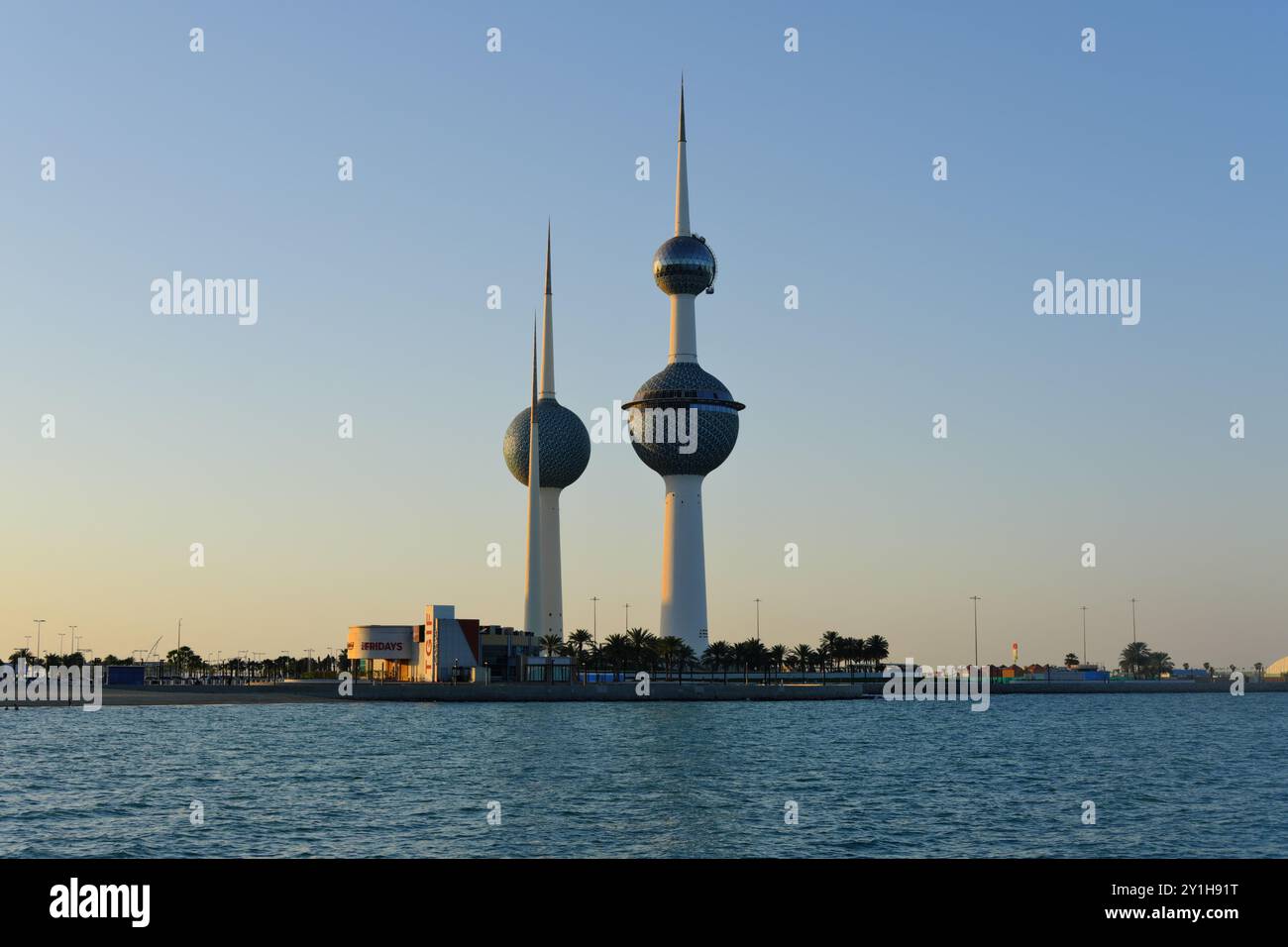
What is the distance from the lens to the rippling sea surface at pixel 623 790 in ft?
159

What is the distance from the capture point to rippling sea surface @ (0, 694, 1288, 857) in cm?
4853

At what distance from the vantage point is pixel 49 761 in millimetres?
82750

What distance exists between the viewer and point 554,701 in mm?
191000

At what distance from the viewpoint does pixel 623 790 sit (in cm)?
6594

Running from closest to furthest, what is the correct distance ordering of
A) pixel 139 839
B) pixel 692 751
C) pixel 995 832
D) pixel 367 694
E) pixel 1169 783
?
pixel 139 839 → pixel 995 832 → pixel 1169 783 → pixel 692 751 → pixel 367 694

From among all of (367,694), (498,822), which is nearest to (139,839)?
(498,822)

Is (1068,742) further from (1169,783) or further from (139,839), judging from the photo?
(139,839)

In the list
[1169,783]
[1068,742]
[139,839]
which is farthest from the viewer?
[1068,742]
